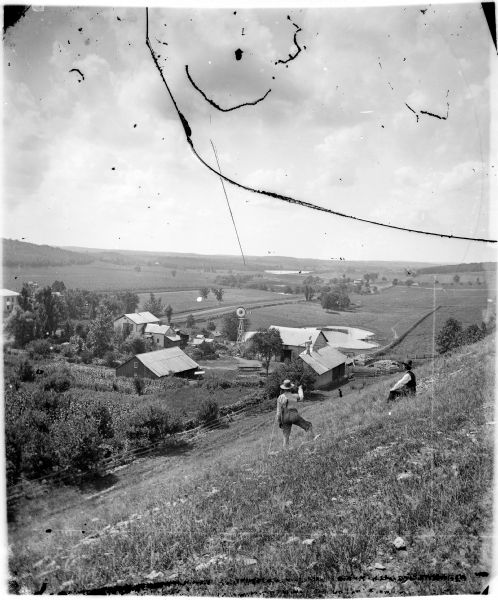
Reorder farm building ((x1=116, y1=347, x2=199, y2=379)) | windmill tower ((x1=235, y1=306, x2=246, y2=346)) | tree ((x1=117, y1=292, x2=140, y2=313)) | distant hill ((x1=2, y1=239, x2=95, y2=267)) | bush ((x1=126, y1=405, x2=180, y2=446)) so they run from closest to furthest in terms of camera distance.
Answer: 1. distant hill ((x1=2, y1=239, x2=95, y2=267))
2. bush ((x1=126, y1=405, x2=180, y2=446))
3. farm building ((x1=116, y1=347, x2=199, y2=379))
4. tree ((x1=117, y1=292, x2=140, y2=313))
5. windmill tower ((x1=235, y1=306, x2=246, y2=346))

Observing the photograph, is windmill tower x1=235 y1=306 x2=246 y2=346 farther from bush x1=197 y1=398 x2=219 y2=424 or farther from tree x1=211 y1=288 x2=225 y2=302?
bush x1=197 y1=398 x2=219 y2=424

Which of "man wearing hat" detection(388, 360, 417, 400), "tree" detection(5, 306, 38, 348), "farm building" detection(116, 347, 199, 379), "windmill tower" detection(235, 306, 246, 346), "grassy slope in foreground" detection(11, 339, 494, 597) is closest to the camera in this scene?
"grassy slope in foreground" detection(11, 339, 494, 597)

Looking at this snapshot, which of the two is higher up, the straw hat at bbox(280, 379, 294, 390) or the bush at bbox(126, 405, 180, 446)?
the straw hat at bbox(280, 379, 294, 390)

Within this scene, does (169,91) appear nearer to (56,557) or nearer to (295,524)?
(295,524)

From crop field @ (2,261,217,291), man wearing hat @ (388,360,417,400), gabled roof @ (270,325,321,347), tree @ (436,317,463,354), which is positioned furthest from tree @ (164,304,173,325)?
tree @ (436,317,463,354)

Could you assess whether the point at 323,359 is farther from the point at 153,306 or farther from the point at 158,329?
the point at 153,306

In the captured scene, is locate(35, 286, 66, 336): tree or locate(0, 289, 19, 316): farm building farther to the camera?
locate(35, 286, 66, 336): tree

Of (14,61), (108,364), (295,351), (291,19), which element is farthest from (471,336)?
(14,61)

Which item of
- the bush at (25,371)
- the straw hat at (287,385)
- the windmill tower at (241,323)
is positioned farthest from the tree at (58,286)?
the straw hat at (287,385)
